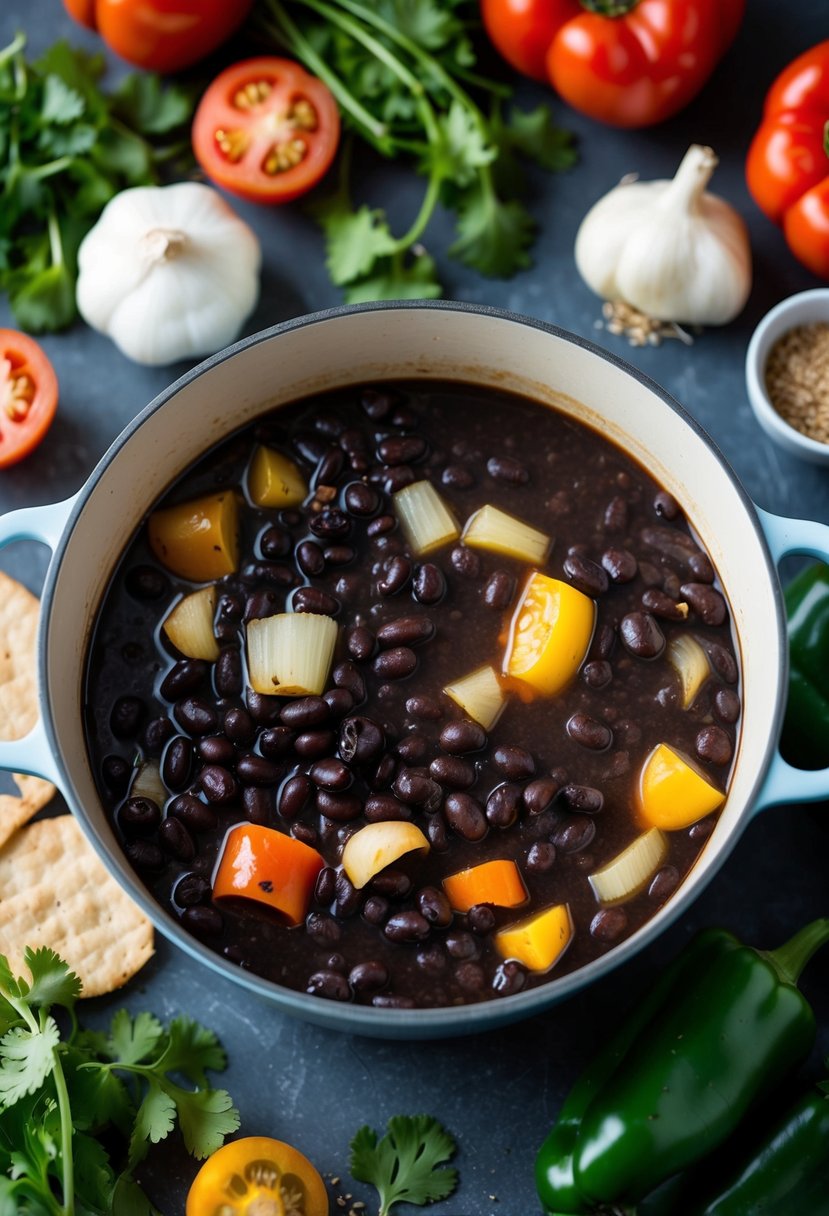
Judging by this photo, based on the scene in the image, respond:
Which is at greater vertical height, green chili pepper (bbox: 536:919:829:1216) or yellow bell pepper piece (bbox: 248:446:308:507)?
yellow bell pepper piece (bbox: 248:446:308:507)

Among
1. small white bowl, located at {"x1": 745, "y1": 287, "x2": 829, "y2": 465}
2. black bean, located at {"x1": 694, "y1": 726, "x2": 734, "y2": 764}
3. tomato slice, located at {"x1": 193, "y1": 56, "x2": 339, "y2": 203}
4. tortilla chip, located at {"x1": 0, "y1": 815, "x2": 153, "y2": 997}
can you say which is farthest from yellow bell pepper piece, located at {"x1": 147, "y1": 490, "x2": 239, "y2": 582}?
small white bowl, located at {"x1": 745, "y1": 287, "x2": 829, "y2": 465}

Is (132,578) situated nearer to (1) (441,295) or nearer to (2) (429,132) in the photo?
(1) (441,295)

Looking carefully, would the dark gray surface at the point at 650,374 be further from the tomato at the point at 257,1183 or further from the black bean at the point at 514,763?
the black bean at the point at 514,763

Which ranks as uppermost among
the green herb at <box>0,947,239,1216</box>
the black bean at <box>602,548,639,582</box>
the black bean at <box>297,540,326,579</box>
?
the black bean at <box>602,548,639,582</box>

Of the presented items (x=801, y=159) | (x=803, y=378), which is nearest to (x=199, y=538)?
(x=803, y=378)

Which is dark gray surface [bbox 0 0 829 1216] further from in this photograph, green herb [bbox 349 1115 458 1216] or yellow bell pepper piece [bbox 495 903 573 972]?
yellow bell pepper piece [bbox 495 903 573 972]

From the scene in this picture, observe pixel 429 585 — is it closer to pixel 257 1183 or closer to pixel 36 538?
pixel 36 538
